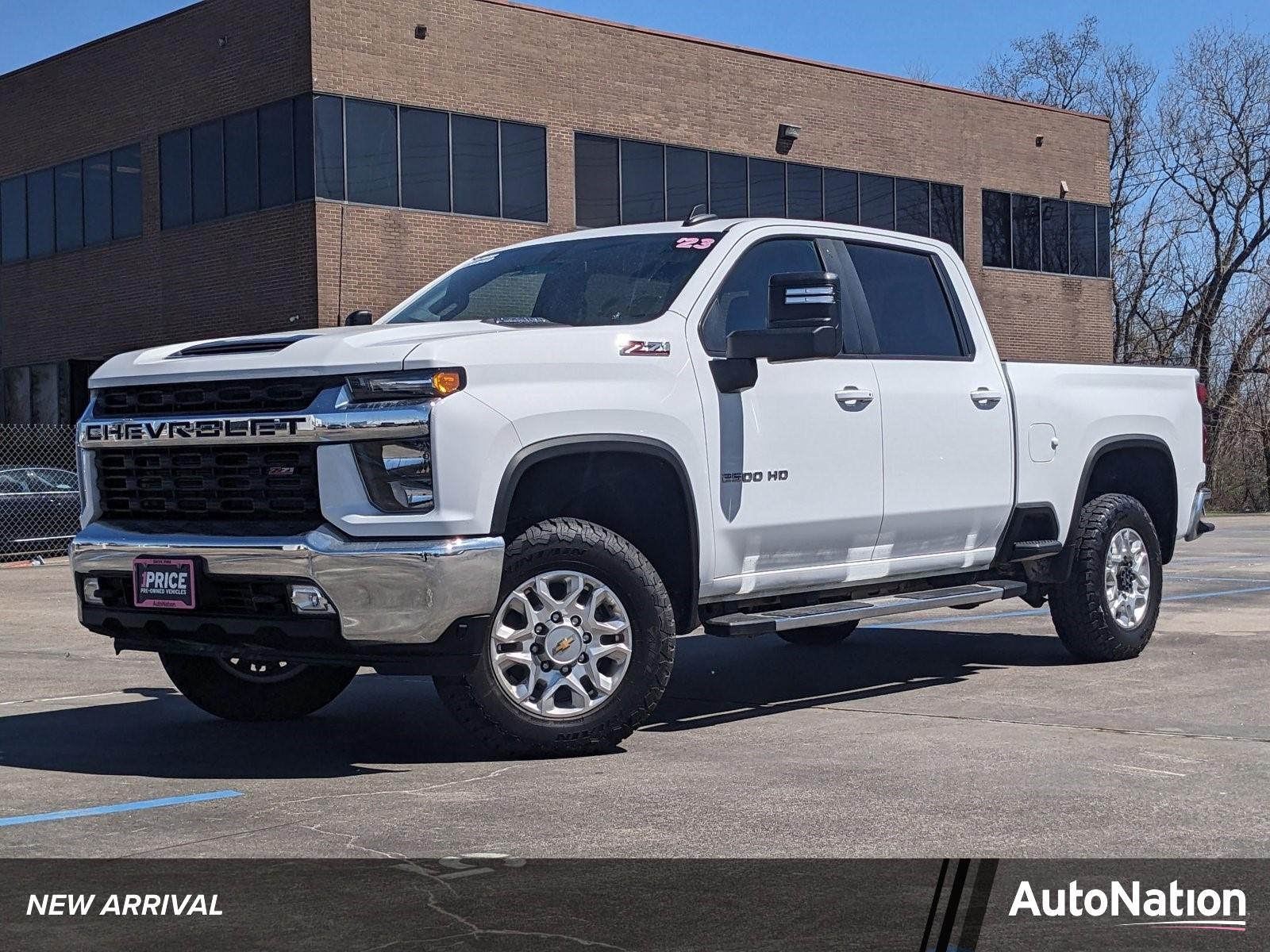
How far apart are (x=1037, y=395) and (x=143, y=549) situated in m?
4.88

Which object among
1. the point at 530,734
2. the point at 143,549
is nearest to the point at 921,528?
the point at 530,734

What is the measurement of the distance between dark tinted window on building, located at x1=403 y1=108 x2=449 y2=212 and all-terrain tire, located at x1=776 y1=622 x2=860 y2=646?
728 inches

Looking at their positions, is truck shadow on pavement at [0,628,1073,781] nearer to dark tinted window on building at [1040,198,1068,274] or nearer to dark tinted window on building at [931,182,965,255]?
dark tinted window on building at [931,182,965,255]

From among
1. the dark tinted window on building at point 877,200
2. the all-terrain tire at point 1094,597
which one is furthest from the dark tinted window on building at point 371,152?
the all-terrain tire at point 1094,597

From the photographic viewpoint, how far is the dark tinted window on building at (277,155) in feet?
90.7

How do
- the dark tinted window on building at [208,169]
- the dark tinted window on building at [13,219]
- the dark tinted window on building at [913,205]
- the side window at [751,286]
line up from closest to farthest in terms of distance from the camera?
1. the side window at [751,286]
2. the dark tinted window on building at [208,169]
3. the dark tinted window on building at [13,219]
4. the dark tinted window on building at [913,205]

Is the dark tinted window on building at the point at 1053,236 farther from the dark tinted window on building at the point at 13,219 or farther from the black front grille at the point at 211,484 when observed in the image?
the black front grille at the point at 211,484

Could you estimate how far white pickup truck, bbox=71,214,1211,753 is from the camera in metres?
6.50

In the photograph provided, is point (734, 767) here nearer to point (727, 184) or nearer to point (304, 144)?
point (304, 144)

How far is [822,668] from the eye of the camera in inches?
395

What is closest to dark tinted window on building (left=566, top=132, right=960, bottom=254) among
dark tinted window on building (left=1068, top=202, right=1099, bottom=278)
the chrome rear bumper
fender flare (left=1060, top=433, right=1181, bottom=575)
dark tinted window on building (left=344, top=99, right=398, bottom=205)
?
dark tinted window on building (left=344, top=99, right=398, bottom=205)

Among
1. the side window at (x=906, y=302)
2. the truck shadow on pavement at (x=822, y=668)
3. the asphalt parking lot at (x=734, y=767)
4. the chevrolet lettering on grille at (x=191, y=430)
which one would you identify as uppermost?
the side window at (x=906, y=302)

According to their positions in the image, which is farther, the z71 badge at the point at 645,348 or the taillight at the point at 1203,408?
the taillight at the point at 1203,408

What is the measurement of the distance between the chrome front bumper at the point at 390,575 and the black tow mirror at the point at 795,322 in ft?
5.39
